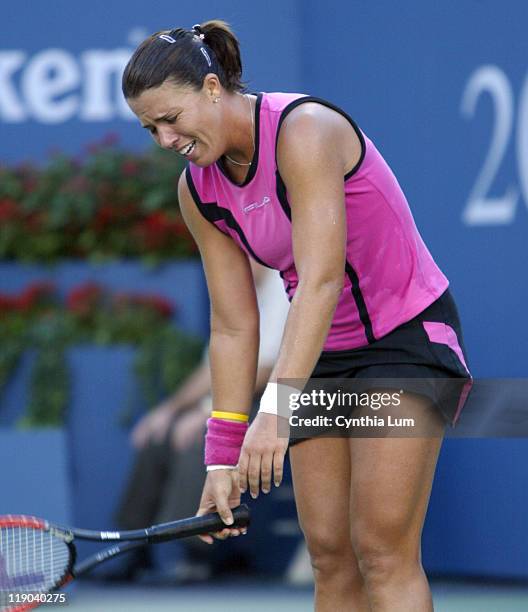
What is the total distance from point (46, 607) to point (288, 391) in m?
2.14

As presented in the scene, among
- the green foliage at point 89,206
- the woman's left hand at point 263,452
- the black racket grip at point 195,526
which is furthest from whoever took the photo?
the green foliage at point 89,206

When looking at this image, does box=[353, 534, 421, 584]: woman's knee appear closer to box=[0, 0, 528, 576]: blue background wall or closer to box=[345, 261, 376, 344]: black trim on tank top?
box=[345, 261, 376, 344]: black trim on tank top

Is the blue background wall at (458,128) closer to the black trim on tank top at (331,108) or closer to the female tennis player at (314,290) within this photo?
the female tennis player at (314,290)

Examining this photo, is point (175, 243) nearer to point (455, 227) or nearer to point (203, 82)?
point (455, 227)

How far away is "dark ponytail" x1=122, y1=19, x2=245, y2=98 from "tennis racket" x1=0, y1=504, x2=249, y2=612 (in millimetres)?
981

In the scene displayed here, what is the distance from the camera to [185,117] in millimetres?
2863

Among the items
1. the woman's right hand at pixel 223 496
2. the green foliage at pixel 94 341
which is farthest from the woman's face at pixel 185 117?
the green foliage at pixel 94 341

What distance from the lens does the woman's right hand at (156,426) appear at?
5043 mm

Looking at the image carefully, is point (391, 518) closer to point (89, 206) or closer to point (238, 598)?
point (238, 598)

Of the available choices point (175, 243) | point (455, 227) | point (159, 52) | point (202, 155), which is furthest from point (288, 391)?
point (175, 243)

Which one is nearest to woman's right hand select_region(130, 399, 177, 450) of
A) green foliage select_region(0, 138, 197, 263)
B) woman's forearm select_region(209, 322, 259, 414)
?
green foliage select_region(0, 138, 197, 263)

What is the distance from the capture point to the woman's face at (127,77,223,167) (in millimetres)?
2844

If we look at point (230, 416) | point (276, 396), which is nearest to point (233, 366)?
point (230, 416)

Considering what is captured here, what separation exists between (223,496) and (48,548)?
46 cm
